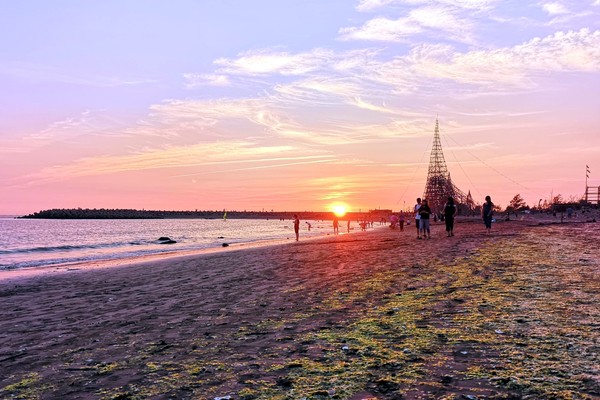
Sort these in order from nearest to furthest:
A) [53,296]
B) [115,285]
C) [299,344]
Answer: [299,344] → [53,296] → [115,285]

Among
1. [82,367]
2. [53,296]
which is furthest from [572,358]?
[53,296]

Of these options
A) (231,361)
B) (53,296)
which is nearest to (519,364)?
(231,361)

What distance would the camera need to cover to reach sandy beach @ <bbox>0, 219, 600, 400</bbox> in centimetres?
497

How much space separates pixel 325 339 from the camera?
267 inches

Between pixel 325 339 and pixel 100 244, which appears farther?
pixel 100 244

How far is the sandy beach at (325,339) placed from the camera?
497cm

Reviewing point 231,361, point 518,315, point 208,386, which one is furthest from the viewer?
point 518,315

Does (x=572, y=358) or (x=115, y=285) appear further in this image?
(x=115, y=285)

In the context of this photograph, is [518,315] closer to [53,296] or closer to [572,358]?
[572,358]

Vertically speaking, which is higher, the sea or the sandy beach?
the sandy beach

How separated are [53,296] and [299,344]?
1069 cm

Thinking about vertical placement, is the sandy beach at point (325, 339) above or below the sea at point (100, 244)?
above

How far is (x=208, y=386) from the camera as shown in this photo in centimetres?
513

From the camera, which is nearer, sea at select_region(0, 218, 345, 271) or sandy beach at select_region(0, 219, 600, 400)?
sandy beach at select_region(0, 219, 600, 400)
